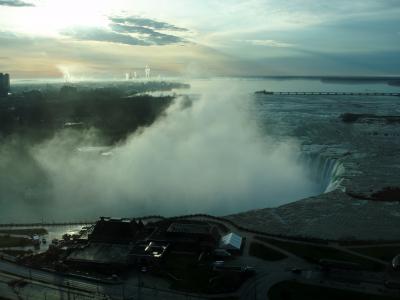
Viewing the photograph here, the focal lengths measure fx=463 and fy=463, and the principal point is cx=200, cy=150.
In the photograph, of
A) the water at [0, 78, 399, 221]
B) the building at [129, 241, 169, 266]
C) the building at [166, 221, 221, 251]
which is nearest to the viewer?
the building at [129, 241, 169, 266]

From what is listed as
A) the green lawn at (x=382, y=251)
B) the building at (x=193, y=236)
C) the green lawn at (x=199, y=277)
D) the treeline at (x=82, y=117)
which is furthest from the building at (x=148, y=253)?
the treeline at (x=82, y=117)

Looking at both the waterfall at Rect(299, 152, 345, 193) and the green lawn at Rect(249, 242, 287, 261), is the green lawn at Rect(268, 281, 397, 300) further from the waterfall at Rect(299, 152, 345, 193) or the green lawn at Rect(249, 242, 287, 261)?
the waterfall at Rect(299, 152, 345, 193)

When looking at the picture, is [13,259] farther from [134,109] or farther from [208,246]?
[134,109]

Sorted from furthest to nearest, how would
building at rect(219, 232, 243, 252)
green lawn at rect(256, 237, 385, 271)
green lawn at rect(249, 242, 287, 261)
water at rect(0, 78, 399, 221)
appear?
water at rect(0, 78, 399, 221)
building at rect(219, 232, 243, 252)
green lawn at rect(249, 242, 287, 261)
green lawn at rect(256, 237, 385, 271)

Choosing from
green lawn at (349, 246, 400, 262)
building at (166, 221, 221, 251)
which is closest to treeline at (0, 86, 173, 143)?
building at (166, 221, 221, 251)

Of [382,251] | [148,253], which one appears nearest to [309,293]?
[382,251]

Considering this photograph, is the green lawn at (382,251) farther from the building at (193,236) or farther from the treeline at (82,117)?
the treeline at (82,117)

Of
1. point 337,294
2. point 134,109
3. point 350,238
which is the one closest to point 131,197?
point 350,238
